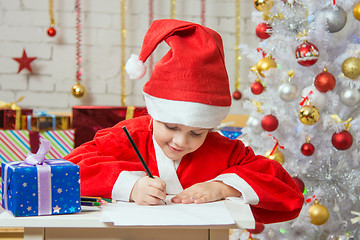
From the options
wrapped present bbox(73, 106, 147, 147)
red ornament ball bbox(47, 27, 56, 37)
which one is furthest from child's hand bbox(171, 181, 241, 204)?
red ornament ball bbox(47, 27, 56, 37)

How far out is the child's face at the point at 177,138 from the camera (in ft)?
3.88

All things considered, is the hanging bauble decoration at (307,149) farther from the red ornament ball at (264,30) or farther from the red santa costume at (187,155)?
the red santa costume at (187,155)

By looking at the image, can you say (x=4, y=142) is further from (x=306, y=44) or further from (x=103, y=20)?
(x=306, y=44)

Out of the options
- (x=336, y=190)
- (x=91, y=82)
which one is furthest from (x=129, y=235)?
(x=91, y=82)

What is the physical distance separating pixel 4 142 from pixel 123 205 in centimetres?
165

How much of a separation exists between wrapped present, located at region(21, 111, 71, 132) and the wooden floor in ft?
1.72

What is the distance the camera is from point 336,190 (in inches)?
84.8

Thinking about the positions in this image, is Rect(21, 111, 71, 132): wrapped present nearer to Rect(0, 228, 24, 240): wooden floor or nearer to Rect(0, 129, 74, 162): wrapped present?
Rect(0, 129, 74, 162): wrapped present

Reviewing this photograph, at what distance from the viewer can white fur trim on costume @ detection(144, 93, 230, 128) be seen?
44.6 inches

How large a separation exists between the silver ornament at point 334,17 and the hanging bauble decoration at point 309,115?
34 cm

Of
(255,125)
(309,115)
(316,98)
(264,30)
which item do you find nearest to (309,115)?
(309,115)

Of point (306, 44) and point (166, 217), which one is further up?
point (306, 44)

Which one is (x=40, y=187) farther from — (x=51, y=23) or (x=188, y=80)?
(x=51, y=23)

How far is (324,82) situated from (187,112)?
1.06 meters
